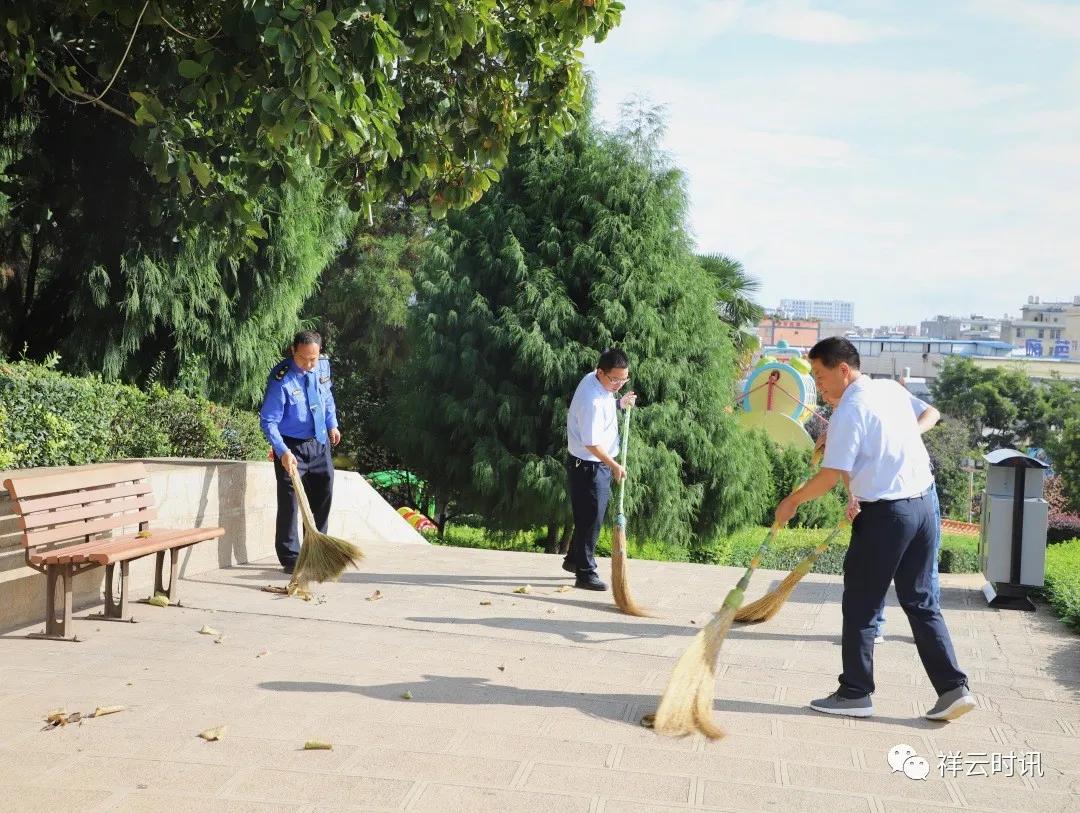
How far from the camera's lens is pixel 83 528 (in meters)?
6.43

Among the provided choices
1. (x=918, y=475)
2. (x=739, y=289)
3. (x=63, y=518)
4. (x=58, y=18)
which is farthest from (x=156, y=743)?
(x=739, y=289)

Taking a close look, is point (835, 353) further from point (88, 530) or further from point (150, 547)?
point (88, 530)

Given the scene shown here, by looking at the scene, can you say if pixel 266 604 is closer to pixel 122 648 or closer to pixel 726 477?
pixel 122 648

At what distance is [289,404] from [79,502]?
82.7 inches

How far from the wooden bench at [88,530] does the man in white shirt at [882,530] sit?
378 centimetres

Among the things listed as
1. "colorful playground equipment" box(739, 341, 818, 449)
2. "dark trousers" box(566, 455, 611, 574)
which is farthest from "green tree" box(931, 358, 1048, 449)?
"dark trousers" box(566, 455, 611, 574)

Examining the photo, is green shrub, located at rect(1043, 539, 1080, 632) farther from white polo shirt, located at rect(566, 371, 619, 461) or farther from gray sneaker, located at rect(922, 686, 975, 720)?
white polo shirt, located at rect(566, 371, 619, 461)

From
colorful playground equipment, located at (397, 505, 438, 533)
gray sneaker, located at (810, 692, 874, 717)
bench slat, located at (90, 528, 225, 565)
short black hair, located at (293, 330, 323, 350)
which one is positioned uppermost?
short black hair, located at (293, 330, 323, 350)

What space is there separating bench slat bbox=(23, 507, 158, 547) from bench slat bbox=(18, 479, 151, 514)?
120mm

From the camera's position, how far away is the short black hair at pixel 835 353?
17.3 feet

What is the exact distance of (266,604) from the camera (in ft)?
24.1

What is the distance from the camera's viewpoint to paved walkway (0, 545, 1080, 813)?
161 inches

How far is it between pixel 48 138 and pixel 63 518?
21.5 ft

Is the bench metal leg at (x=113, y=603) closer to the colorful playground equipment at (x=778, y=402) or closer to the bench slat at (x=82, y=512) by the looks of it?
the bench slat at (x=82, y=512)
